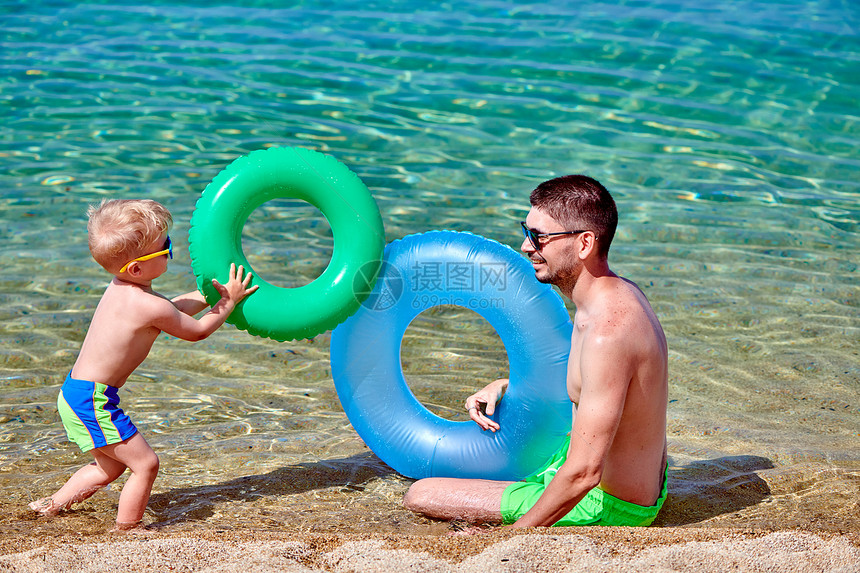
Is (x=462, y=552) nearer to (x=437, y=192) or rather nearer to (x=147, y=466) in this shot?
(x=147, y=466)

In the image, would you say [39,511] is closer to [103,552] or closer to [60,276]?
[103,552]

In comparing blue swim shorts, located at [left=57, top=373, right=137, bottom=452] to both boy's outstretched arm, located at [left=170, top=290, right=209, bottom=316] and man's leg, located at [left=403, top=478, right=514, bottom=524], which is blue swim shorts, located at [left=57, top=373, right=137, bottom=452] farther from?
man's leg, located at [left=403, top=478, right=514, bottom=524]

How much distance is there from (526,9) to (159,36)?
19.6 ft

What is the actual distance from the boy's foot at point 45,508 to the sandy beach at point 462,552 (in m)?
0.54

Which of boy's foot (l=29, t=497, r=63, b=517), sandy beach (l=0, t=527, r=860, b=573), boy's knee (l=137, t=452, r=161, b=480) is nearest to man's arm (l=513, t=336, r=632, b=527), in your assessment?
sandy beach (l=0, t=527, r=860, b=573)

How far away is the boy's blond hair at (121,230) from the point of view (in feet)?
9.95

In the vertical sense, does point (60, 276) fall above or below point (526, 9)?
below

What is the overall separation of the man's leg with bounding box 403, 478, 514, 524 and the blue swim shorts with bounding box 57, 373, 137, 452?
1158 millimetres

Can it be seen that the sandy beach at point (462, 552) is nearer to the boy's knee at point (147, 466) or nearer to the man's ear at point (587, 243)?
the boy's knee at point (147, 466)

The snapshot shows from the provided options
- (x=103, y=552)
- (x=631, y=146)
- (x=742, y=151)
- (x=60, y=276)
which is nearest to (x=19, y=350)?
(x=60, y=276)

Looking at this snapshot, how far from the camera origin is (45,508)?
10.6 ft

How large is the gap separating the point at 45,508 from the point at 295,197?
5.18 ft

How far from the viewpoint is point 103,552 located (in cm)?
255

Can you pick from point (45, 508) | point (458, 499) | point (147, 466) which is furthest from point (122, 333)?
point (458, 499)
